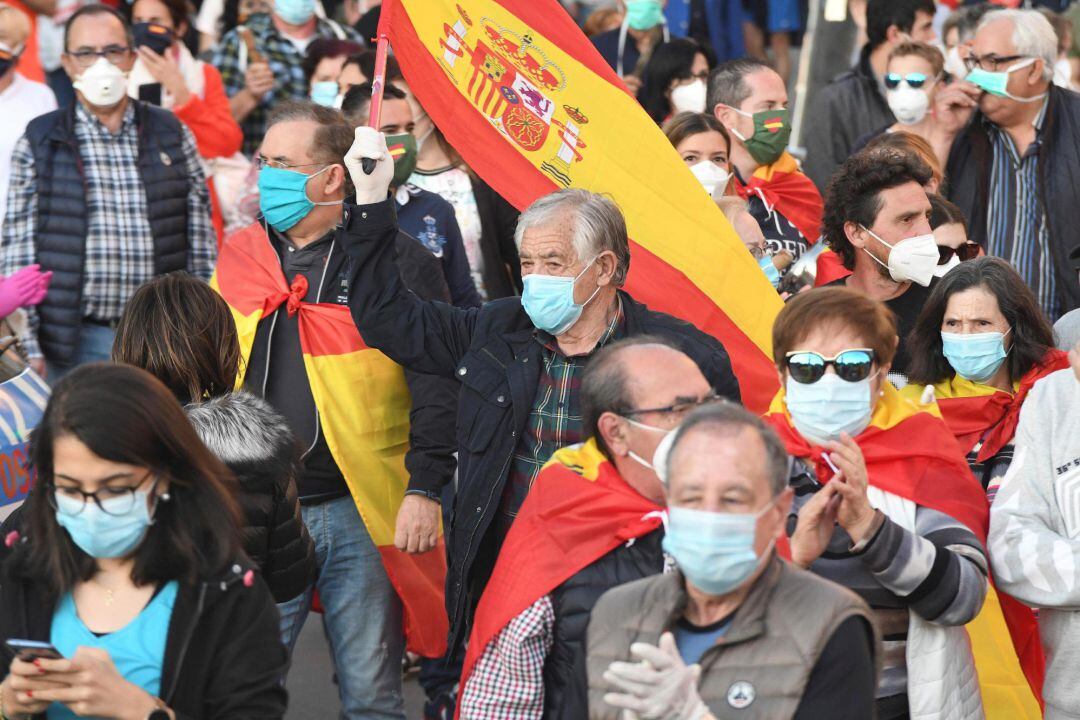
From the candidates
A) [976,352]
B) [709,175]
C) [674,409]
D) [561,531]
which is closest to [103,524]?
[561,531]

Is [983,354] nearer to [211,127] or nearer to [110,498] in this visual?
[110,498]

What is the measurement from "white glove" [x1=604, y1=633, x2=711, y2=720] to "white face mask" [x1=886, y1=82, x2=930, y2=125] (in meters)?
5.62

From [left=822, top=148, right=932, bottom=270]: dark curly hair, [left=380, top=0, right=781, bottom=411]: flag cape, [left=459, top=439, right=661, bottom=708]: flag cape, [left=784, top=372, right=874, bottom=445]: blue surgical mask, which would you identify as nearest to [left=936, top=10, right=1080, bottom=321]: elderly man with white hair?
[left=822, top=148, right=932, bottom=270]: dark curly hair

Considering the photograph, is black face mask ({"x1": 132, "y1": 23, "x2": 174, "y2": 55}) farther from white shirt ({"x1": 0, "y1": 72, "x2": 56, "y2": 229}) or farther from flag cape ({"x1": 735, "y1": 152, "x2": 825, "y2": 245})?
flag cape ({"x1": 735, "y1": 152, "x2": 825, "y2": 245})

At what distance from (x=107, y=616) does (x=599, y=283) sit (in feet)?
6.70

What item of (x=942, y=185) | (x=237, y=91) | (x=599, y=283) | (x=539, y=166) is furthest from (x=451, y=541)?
(x=237, y=91)

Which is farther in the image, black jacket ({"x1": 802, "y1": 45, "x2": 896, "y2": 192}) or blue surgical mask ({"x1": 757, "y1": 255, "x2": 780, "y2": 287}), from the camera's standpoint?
black jacket ({"x1": 802, "y1": 45, "x2": 896, "y2": 192})

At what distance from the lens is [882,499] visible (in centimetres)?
418

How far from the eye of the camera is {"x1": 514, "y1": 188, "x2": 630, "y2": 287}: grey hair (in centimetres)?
492

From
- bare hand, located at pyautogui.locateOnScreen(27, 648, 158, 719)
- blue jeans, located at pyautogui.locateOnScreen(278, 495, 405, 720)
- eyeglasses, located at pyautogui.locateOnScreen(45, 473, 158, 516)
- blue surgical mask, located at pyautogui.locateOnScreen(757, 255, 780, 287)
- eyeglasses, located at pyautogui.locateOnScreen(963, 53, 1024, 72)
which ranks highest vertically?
eyeglasses, located at pyautogui.locateOnScreen(963, 53, 1024, 72)

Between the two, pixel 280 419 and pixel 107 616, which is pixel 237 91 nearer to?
pixel 280 419

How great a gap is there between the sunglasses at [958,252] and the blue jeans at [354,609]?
8.20 ft

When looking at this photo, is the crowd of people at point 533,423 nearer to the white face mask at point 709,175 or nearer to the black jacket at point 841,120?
the white face mask at point 709,175

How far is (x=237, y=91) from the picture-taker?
10.1 metres
